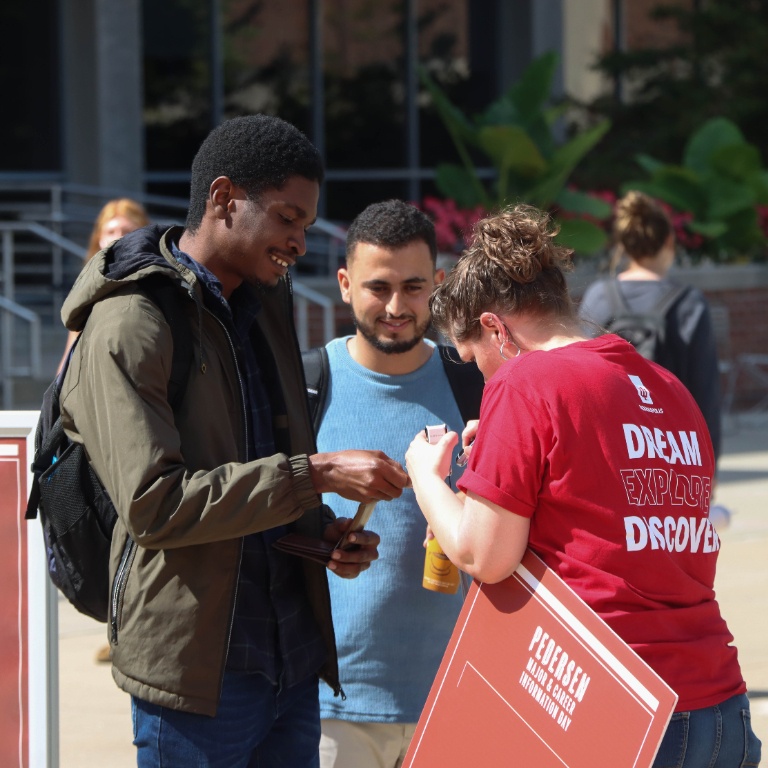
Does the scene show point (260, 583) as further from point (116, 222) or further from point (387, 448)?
point (116, 222)

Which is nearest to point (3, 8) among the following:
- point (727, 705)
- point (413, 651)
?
point (413, 651)

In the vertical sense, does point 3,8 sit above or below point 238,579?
above

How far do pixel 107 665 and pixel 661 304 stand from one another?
301 cm

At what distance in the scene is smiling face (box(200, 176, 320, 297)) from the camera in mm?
2520

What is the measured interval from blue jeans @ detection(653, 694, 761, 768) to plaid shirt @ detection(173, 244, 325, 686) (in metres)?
0.78

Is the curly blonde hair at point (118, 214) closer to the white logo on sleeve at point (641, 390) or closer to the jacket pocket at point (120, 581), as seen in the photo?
the jacket pocket at point (120, 581)

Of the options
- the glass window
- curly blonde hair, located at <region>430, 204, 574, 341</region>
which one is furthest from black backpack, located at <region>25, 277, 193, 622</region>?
the glass window

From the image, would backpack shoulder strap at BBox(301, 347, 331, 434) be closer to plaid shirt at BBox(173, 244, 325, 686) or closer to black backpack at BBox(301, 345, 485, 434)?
black backpack at BBox(301, 345, 485, 434)

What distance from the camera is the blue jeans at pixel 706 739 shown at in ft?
7.30

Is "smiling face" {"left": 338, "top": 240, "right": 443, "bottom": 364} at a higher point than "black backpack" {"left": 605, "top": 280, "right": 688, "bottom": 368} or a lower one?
higher

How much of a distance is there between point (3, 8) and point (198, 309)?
1371cm

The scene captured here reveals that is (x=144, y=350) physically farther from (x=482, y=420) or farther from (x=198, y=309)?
(x=482, y=420)

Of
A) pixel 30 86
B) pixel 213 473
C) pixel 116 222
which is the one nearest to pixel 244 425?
pixel 213 473

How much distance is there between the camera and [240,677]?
8.29ft
